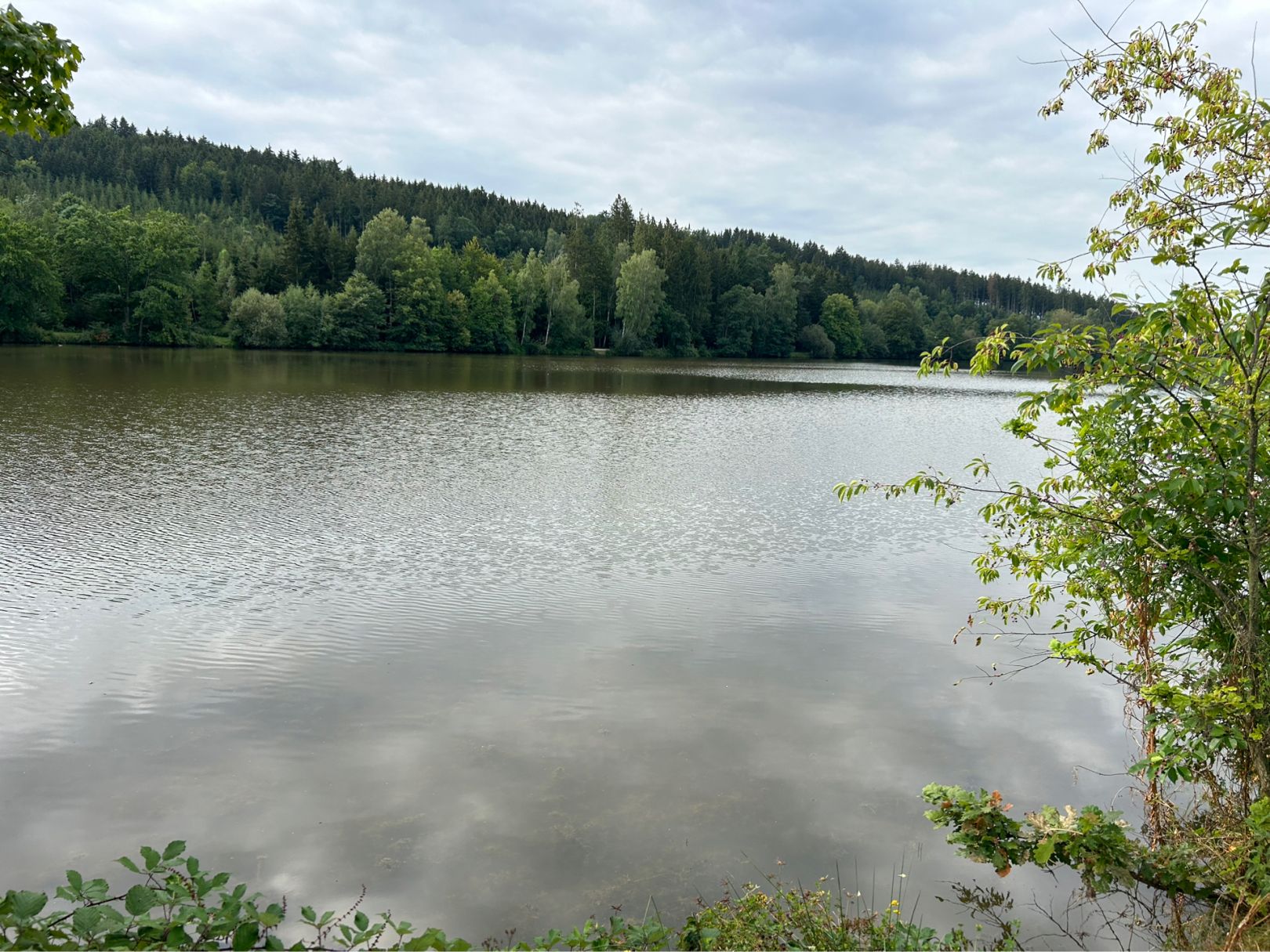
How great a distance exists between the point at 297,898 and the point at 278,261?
88.9 m

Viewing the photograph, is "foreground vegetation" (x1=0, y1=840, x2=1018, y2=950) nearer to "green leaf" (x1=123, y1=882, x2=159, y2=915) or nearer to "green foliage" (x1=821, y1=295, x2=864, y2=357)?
"green leaf" (x1=123, y1=882, x2=159, y2=915)

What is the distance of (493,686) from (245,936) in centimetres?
538

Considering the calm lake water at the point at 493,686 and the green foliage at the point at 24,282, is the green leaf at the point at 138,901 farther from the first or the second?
the green foliage at the point at 24,282

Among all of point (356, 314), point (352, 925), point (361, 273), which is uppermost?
point (361, 273)

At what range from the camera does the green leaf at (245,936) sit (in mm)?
3574

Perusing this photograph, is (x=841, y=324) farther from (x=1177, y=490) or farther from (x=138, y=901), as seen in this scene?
(x=138, y=901)

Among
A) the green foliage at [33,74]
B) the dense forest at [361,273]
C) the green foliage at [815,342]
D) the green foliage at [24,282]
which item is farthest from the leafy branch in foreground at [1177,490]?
the green foliage at [815,342]

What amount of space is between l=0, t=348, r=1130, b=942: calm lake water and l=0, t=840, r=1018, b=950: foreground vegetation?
343 millimetres

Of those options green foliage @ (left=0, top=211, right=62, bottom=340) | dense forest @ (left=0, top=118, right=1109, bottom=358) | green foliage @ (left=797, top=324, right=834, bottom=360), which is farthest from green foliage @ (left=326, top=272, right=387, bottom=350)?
green foliage @ (left=797, top=324, right=834, bottom=360)

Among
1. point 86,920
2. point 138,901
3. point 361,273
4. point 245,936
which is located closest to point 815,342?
point 361,273

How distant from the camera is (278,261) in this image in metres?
85.0

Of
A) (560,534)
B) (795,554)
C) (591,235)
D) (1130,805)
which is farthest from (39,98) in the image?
(591,235)

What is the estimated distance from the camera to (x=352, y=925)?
5.10m

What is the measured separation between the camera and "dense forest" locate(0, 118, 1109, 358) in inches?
2968
